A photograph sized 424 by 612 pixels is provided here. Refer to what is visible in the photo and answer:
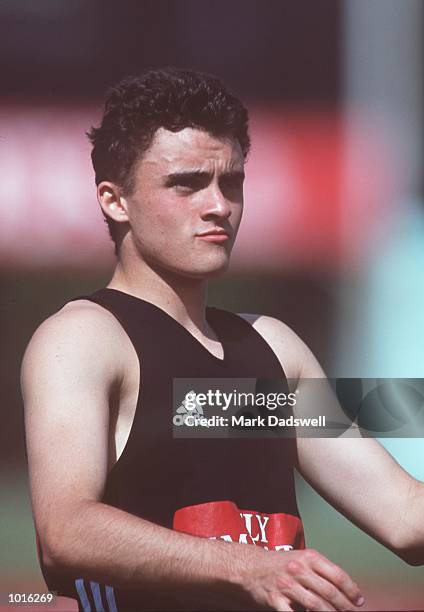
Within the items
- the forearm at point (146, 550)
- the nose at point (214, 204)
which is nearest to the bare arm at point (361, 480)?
the nose at point (214, 204)

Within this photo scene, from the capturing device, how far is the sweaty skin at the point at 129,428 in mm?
2172

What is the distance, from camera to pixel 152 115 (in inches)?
96.1

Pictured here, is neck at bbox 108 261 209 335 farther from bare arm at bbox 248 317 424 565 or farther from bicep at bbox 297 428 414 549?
bicep at bbox 297 428 414 549

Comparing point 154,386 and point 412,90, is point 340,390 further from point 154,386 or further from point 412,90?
point 412,90

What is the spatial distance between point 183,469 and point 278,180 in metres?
0.72

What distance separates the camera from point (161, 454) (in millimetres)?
2371

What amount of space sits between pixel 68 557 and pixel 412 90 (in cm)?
133

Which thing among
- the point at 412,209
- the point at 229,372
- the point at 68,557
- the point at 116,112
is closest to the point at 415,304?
the point at 412,209

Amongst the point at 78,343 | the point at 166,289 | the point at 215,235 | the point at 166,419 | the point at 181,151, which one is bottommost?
the point at 166,419

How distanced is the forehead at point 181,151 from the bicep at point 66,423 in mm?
421

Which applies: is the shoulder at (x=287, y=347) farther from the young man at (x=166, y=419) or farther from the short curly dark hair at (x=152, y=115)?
the short curly dark hair at (x=152, y=115)

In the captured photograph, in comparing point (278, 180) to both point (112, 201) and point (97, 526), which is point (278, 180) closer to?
point (112, 201)

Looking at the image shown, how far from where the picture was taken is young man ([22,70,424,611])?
2.20m

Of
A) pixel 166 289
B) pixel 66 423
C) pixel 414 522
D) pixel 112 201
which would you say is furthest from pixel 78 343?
pixel 414 522
